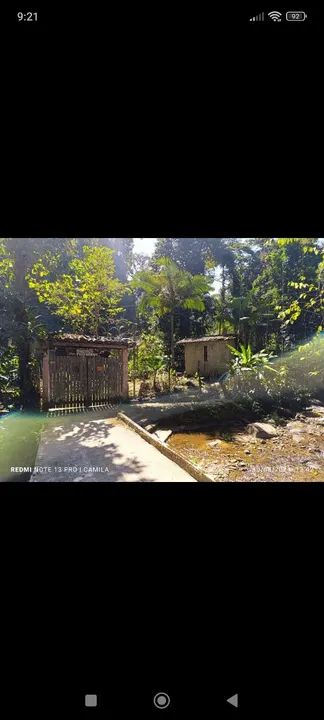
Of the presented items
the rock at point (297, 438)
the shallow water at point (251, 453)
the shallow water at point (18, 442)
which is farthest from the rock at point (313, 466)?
the shallow water at point (18, 442)

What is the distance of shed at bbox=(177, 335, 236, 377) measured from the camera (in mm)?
2074

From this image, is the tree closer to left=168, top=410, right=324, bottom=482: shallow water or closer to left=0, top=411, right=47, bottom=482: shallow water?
left=0, top=411, right=47, bottom=482: shallow water

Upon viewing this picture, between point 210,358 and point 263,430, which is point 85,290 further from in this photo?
point 263,430

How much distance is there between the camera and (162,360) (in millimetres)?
2354

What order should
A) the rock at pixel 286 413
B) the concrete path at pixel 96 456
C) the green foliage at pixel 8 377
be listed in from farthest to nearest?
1. the rock at pixel 286 413
2. the green foliage at pixel 8 377
3. the concrete path at pixel 96 456

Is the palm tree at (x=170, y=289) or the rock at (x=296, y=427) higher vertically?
the palm tree at (x=170, y=289)

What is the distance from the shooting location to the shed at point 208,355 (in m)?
2.07

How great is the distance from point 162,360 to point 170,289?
0.66m

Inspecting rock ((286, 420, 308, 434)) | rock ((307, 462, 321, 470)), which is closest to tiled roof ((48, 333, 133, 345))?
rock ((286, 420, 308, 434))

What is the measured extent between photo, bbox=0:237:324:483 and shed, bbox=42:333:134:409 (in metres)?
0.01

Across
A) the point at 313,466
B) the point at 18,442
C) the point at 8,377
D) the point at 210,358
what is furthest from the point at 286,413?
the point at 8,377
